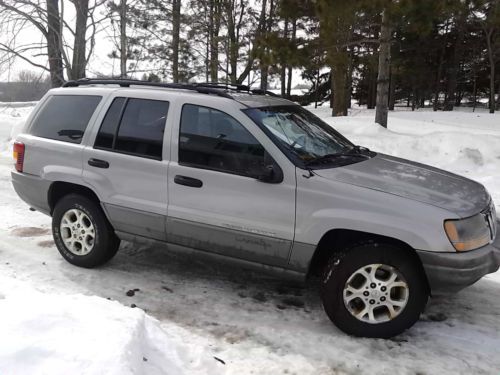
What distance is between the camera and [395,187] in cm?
333

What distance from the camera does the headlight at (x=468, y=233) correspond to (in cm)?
308

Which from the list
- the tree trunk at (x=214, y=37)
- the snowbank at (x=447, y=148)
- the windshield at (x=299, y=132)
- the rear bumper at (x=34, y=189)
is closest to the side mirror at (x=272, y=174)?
the windshield at (x=299, y=132)

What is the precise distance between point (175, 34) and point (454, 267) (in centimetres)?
1911

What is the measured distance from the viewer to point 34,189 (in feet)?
15.3

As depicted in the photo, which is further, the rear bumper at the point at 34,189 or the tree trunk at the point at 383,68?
the tree trunk at the point at 383,68

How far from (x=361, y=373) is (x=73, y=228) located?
9.60 ft

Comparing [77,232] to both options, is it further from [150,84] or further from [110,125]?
[150,84]

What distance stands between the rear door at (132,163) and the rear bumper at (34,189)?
0.58 metres

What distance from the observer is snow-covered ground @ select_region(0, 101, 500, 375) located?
2.48 meters

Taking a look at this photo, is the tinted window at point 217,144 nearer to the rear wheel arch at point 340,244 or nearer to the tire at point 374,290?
the rear wheel arch at point 340,244

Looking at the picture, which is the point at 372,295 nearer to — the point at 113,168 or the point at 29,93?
the point at 113,168

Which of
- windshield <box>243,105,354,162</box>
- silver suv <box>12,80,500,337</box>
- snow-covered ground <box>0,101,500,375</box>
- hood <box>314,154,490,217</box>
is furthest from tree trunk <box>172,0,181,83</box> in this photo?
hood <box>314,154,490,217</box>

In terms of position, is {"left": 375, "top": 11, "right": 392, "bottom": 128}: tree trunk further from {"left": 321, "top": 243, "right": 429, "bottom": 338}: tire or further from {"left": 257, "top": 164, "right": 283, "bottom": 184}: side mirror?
{"left": 321, "top": 243, "right": 429, "bottom": 338}: tire

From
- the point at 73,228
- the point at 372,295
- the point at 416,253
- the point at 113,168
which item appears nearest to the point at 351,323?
the point at 372,295
